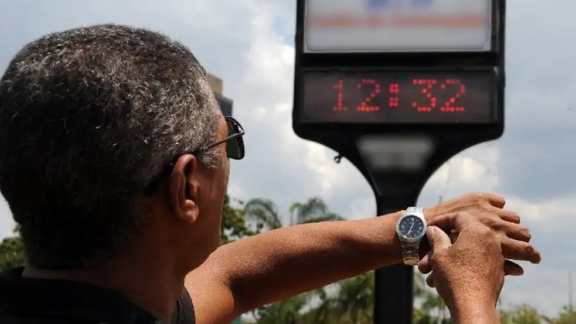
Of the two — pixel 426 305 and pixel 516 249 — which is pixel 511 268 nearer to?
pixel 516 249

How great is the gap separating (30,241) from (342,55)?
5.74 metres

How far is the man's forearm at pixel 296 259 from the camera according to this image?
7.68 ft

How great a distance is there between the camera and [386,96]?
6996 millimetres

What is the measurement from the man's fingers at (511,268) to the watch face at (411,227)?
22 cm

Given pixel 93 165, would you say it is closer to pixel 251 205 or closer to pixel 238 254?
pixel 238 254

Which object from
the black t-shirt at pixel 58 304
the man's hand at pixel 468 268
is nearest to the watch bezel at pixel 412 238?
the man's hand at pixel 468 268

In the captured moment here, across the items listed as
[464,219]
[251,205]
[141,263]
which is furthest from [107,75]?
[251,205]

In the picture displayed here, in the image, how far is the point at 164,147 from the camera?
1.59 meters

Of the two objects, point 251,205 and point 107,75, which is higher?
point 107,75

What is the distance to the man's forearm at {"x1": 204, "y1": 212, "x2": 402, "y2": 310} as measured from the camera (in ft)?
7.68

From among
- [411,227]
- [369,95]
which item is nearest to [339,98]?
[369,95]

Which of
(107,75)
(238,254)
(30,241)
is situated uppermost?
(107,75)

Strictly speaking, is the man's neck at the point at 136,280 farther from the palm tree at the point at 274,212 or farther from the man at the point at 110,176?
the palm tree at the point at 274,212

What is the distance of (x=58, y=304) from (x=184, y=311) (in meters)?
0.50
